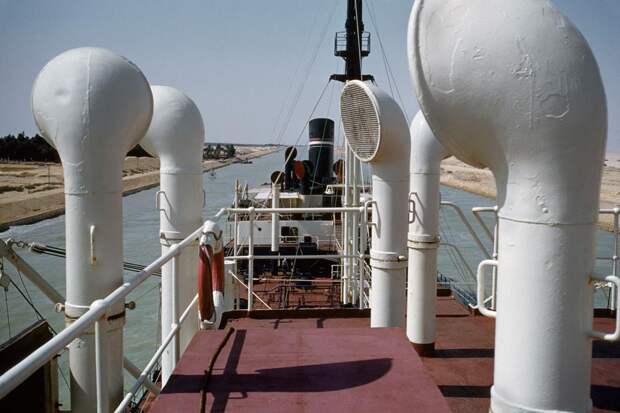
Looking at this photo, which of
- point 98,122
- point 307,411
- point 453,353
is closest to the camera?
point 307,411

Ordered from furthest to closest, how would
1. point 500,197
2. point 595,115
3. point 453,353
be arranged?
point 453,353
point 500,197
point 595,115

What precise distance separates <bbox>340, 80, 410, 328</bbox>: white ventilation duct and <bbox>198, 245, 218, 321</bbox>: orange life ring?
1.72 metres

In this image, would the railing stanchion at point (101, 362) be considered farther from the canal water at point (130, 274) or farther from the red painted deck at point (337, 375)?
the canal water at point (130, 274)

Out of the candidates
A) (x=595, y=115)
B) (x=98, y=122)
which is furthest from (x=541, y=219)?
(x=98, y=122)

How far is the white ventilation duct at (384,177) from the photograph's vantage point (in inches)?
176

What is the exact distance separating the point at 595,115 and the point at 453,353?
10.7ft

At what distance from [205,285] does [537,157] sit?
97.3 inches

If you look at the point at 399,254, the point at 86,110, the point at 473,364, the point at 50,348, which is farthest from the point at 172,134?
the point at 50,348

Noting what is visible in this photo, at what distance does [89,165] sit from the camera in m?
3.32

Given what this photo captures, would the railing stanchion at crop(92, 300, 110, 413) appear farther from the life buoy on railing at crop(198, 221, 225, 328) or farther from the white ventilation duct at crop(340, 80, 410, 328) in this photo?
the white ventilation duct at crop(340, 80, 410, 328)

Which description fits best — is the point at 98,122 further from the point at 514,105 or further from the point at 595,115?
the point at 595,115

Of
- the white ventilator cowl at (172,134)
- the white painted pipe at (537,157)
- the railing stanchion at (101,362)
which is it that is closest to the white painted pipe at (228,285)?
the white ventilator cowl at (172,134)

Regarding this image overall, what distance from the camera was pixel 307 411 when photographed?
2611 mm

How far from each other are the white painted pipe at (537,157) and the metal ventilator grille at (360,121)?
91.0 inches
